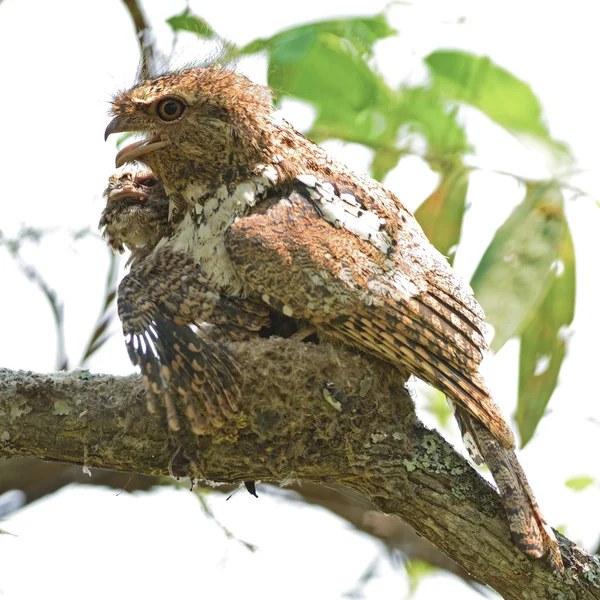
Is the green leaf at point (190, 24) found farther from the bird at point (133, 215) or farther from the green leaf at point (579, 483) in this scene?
the green leaf at point (579, 483)

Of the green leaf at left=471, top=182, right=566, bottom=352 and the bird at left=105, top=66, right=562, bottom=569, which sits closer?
the bird at left=105, top=66, right=562, bottom=569

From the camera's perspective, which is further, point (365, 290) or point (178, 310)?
point (178, 310)

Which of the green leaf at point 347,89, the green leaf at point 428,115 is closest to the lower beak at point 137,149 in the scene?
the green leaf at point 347,89

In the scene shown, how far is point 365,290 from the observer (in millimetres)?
2795

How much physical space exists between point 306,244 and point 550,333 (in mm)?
1954

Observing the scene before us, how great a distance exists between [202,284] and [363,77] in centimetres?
268

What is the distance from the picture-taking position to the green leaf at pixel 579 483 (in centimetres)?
552

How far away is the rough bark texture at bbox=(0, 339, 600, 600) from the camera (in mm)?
2768

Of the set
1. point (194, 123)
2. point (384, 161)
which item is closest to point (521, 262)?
point (384, 161)

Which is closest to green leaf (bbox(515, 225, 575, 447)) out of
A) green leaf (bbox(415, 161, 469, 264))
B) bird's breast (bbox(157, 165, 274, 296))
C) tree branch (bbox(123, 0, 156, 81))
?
green leaf (bbox(415, 161, 469, 264))

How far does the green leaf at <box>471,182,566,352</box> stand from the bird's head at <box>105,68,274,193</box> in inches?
52.2

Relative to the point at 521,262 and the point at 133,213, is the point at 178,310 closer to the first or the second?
the point at 133,213

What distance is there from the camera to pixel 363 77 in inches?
205

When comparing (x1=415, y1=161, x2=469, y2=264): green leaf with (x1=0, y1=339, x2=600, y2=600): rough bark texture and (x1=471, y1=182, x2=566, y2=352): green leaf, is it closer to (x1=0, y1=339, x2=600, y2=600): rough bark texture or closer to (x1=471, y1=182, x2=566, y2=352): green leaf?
(x1=471, y1=182, x2=566, y2=352): green leaf
